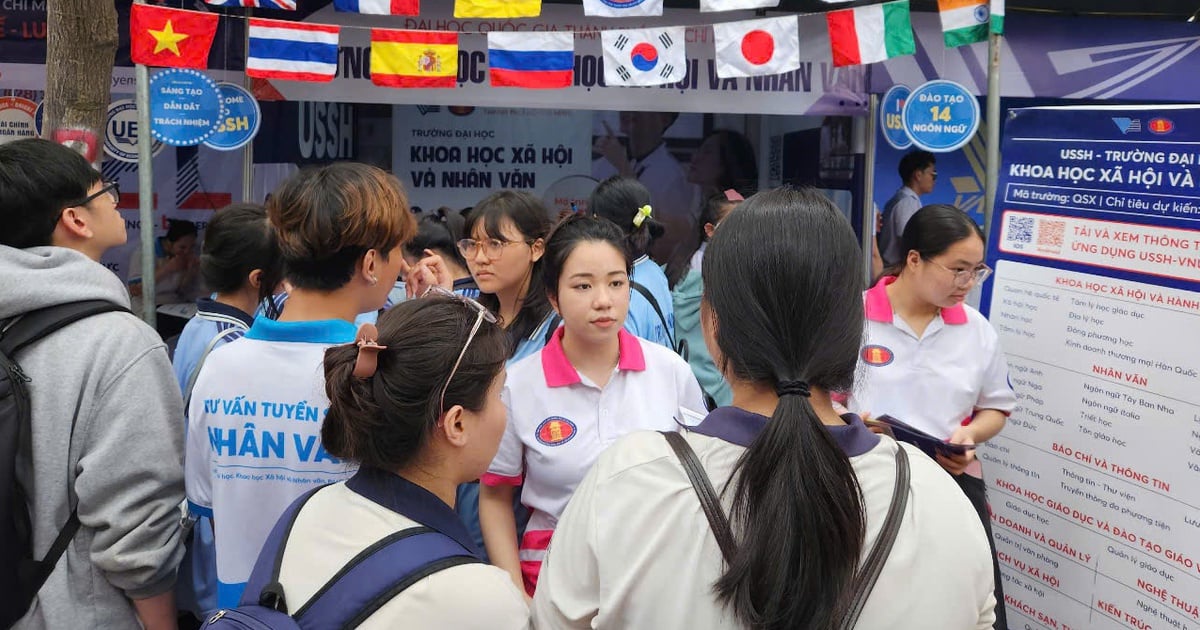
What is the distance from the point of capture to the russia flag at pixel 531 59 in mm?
5531

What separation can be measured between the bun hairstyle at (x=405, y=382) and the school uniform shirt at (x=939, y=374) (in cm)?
183

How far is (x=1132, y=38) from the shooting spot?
23.1 feet

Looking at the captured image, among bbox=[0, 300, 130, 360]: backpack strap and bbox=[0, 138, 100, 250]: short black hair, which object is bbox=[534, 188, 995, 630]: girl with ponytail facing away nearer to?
bbox=[0, 300, 130, 360]: backpack strap

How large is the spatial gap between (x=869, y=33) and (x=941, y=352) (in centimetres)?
286

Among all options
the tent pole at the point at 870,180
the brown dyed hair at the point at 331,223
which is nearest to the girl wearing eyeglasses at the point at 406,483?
the brown dyed hair at the point at 331,223

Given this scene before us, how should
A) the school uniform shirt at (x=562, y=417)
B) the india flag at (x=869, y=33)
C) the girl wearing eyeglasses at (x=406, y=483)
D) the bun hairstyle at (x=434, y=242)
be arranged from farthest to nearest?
the india flag at (x=869, y=33)
the bun hairstyle at (x=434, y=242)
the school uniform shirt at (x=562, y=417)
the girl wearing eyeglasses at (x=406, y=483)

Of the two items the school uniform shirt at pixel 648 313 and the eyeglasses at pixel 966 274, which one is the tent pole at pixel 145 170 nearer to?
the school uniform shirt at pixel 648 313

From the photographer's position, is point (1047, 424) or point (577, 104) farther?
point (577, 104)

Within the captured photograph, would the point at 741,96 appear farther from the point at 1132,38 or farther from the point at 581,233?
the point at 581,233

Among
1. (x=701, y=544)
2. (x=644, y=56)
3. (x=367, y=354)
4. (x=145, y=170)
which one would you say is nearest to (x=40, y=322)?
(x=367, y=354)

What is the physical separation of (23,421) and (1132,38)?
729 cm

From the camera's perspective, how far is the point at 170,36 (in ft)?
16.3

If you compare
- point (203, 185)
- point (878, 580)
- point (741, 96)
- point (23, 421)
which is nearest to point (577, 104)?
point (741, 96)

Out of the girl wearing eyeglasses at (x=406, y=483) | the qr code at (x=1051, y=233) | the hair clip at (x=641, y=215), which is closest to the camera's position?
the girl wearing eyeglasses at (x=406, y=483)
